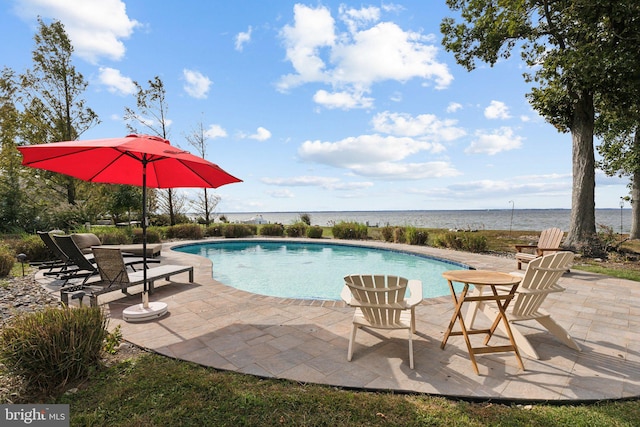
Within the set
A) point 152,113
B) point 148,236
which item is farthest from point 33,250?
point 152,113

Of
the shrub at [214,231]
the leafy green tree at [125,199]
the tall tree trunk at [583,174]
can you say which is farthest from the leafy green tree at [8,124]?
the tall tree trunk at [583,174]

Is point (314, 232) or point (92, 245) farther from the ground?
point (92, 245)

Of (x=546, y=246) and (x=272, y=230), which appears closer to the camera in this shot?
(x=546, y=246)

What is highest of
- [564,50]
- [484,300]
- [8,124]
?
[564,50]

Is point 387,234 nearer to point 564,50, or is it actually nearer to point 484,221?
point 564,50

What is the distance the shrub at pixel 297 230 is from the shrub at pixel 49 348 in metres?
13.4

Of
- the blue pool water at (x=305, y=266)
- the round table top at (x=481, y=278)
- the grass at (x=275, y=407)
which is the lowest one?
the blue pool water at (x=305, y=266)

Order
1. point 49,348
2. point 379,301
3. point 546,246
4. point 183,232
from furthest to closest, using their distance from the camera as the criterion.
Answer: point 183,232, point 546,246, point 379,301, point 49,348

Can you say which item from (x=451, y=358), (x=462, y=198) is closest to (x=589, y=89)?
(x=451, y=358)

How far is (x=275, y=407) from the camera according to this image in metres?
2.16

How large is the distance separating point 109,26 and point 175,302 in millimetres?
6277

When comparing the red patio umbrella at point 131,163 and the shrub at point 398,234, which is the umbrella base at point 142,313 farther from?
the shrub at point 398,234

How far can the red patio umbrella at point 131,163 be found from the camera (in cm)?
307

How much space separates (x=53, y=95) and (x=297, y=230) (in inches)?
606
